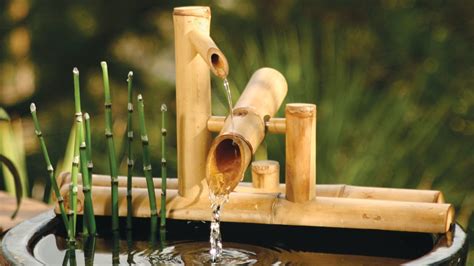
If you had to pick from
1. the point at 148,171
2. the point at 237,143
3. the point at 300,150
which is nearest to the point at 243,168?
the point at 237,143

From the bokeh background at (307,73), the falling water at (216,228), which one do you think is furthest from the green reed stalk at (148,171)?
the bokeh background at (307,73)

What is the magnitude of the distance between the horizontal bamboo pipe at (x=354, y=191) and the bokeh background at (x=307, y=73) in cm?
105

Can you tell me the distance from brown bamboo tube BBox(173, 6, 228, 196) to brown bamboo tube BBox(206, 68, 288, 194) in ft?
0.30

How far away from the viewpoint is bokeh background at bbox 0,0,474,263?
342cm

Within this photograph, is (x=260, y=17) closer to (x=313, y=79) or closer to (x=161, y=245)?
(x=313, y=79)

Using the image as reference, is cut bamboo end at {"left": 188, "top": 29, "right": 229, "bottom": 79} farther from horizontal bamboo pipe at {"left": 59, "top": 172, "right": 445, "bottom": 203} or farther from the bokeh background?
the bokeh background

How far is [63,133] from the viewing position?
163 inches

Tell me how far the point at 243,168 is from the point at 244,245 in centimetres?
23

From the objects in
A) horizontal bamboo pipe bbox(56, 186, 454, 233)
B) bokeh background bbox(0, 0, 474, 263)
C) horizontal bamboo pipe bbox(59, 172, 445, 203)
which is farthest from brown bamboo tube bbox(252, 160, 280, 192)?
bokeh background bbox(0, 0, 474, 263)

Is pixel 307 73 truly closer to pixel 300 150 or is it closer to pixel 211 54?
pixel 300 150

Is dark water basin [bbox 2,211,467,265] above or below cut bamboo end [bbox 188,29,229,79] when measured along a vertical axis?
below

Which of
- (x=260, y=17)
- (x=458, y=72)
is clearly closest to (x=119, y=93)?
(x=260, y=17)

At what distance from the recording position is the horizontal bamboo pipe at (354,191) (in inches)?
87.4

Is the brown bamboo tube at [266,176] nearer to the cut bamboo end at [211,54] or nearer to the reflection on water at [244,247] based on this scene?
the reflection on water at [244,247]
